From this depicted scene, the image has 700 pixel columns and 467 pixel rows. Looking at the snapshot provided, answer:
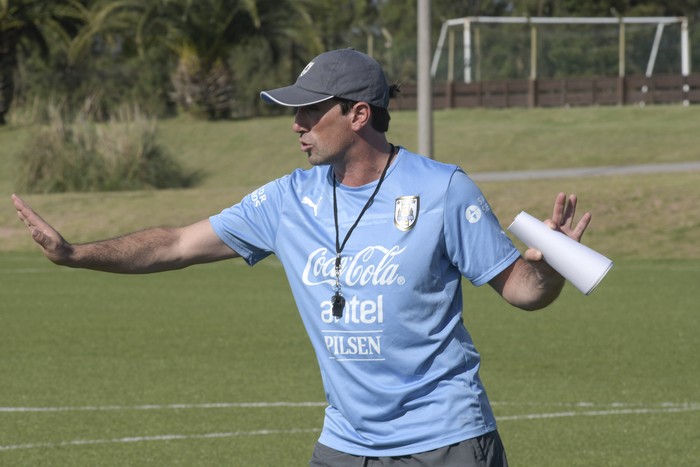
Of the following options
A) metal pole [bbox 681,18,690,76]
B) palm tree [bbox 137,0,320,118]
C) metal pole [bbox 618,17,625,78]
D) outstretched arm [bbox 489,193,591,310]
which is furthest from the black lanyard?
metal pole [bbox 681,18,690,76]

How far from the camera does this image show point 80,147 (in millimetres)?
32344

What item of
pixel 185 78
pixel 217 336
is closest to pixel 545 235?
pixel 217 336

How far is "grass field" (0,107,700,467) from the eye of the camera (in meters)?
8.78

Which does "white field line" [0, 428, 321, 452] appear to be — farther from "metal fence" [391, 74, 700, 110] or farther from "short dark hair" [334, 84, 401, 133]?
"metal fence" [391, 74, 700, 110]

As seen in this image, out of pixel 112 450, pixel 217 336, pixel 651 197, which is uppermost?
pixel 112 450

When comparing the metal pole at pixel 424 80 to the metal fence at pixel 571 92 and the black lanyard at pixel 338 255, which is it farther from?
the metal fence at pixel 571 92

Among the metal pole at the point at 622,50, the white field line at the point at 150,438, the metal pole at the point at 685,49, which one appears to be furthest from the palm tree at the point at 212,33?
the white field line at the point at 150,438

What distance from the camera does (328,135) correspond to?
459 cm

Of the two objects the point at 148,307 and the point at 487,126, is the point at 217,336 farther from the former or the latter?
the point at 487,126

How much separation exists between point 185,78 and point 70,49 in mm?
3789

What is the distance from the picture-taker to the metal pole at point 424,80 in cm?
2427

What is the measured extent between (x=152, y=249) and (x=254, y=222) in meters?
0.38

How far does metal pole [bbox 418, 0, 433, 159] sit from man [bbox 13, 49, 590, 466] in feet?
64.4

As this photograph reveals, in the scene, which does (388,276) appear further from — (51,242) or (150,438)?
(150,438)
